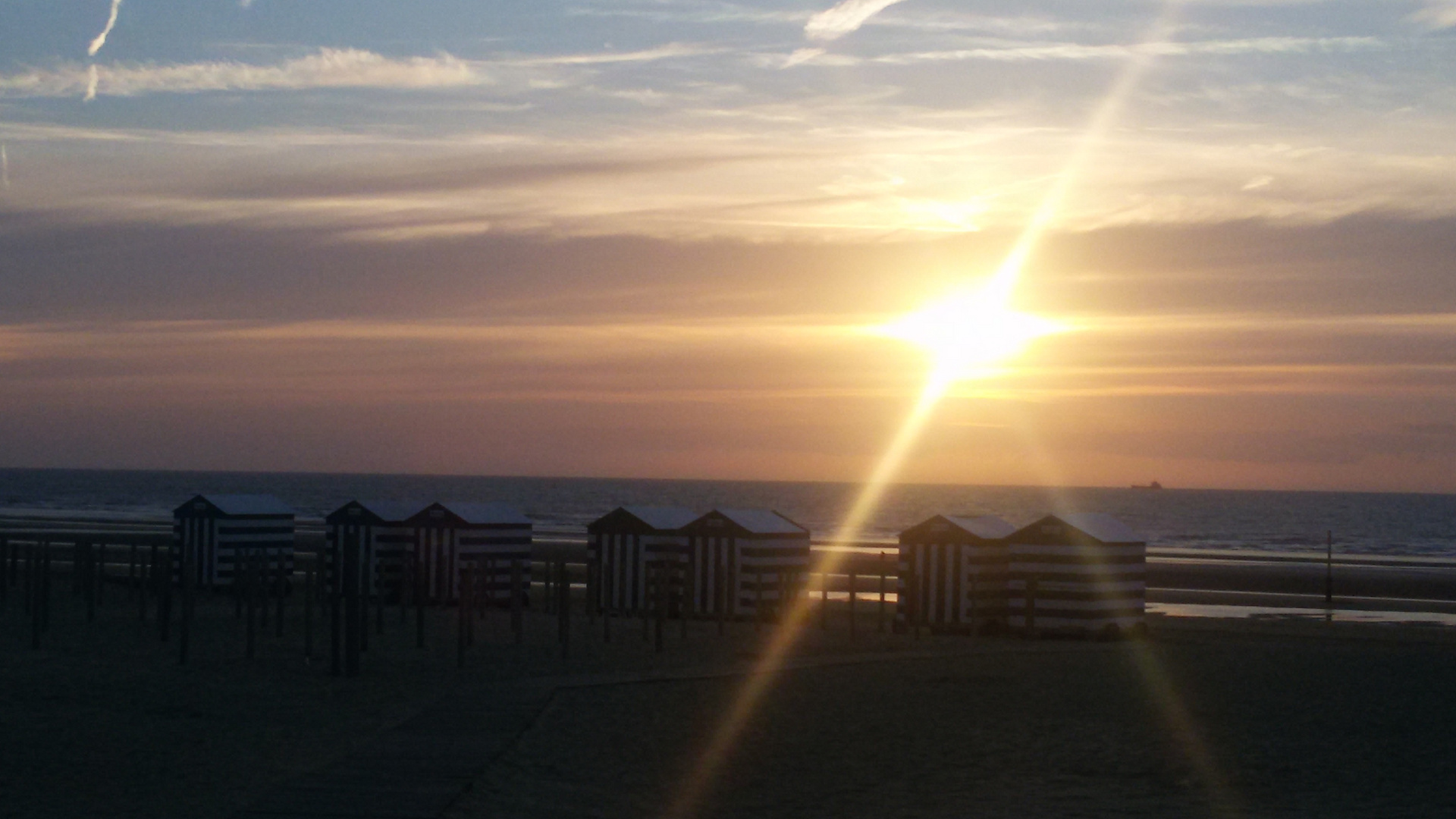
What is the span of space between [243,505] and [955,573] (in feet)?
54.8

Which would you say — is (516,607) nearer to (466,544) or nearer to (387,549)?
(466,544)

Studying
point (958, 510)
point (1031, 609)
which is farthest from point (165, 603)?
point (958, 510)

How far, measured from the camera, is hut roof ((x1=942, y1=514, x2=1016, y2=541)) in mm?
26062

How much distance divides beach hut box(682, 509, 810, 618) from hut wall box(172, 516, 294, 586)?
9.62 metres

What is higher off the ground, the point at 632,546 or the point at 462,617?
the point at 632,546

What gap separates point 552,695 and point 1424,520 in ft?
428

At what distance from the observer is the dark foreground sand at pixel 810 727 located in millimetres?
11992

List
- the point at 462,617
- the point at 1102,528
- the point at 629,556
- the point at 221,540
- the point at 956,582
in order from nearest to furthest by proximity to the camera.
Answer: the point at 462,617, the point at 1102,528, the point at 956,582, the point at 629,556, the point at 221,540

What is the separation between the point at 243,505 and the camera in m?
33.4

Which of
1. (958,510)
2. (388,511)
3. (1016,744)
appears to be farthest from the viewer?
(958,510)

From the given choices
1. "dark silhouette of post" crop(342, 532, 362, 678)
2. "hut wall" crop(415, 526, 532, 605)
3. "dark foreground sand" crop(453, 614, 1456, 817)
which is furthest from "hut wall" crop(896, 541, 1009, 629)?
"dark silhouette of post" crop(342, 532, 362, 678)

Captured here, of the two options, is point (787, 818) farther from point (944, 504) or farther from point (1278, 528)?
point (944, 504)

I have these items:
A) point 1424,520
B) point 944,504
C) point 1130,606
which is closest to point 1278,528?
point 1424,520

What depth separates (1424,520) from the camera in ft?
427
